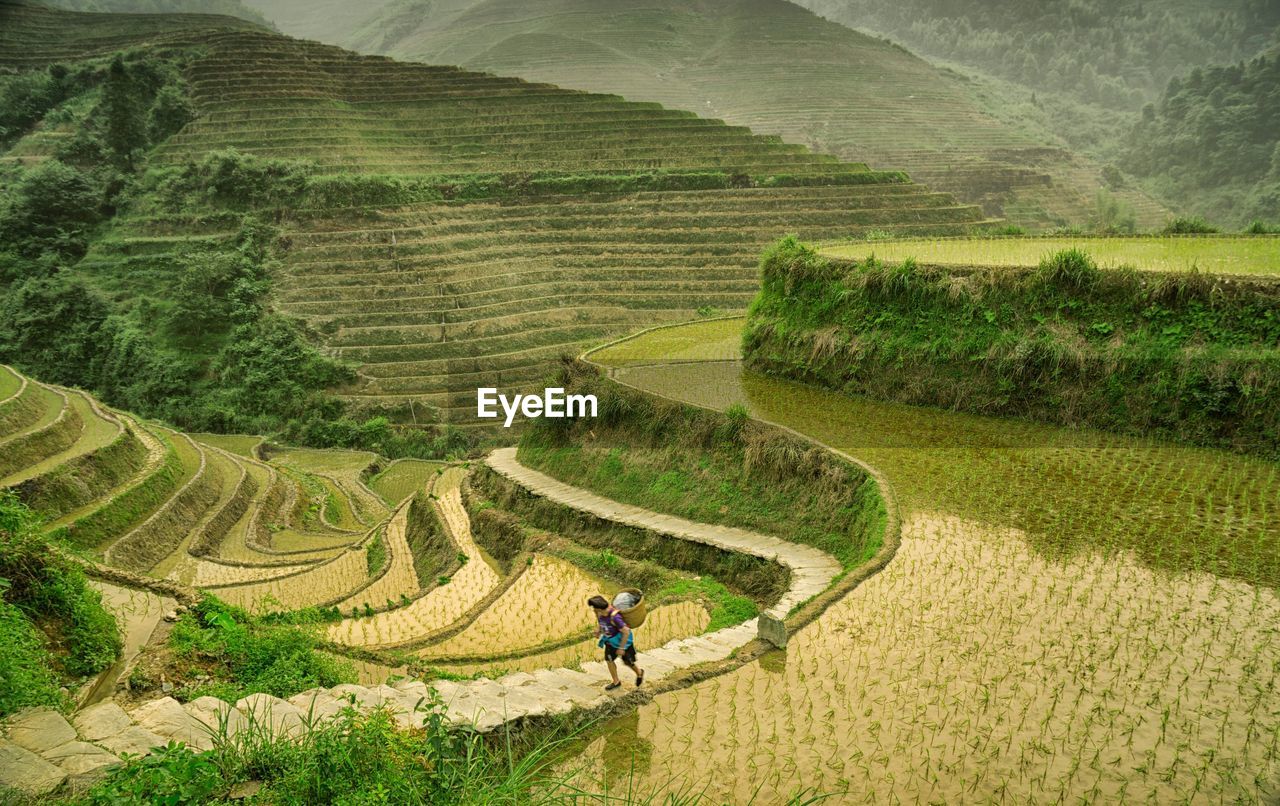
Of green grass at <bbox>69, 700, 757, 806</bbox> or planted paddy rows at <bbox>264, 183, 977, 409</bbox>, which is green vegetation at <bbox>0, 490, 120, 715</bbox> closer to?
green grass at <bbox>69, 700, 757, 806</bbox>

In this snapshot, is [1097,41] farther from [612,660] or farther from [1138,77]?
[612,660]

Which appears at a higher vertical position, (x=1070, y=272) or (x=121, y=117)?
(x=121, y=117)

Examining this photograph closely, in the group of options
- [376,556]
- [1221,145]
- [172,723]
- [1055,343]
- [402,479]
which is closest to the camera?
[172,723]

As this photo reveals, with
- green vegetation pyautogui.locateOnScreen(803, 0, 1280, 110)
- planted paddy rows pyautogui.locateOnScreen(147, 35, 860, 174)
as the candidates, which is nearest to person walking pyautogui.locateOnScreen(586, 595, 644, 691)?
planted paddy rows pyautogui.locateOnScreen(147, 35, 860, 174)

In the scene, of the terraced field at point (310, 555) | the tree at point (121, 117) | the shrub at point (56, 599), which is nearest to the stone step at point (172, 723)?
the terraced field at point (310, 555)

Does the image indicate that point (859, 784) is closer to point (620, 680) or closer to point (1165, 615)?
point (620, 680)

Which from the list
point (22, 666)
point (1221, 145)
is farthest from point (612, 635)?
point (1221, 145)
